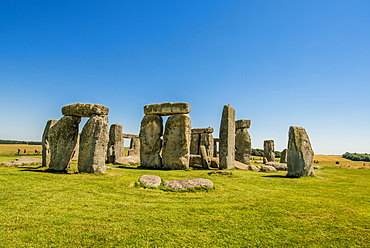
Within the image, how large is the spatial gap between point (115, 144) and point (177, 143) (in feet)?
20.3

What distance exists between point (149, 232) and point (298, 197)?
448cm

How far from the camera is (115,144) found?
17469 millimetres

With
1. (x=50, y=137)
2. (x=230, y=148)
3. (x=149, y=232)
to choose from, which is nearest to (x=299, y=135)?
(x=230, y=148)

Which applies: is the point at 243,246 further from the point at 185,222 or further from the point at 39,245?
the point at 39,245

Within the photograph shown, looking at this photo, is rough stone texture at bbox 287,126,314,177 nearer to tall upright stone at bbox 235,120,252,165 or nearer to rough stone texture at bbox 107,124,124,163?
tall upright stone at bbox 235,120,252,165

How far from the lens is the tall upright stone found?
20422 mm

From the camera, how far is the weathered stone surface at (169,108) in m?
13.8

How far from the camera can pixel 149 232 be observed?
3.58 metres

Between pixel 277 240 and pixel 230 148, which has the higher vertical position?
pixel 230 148

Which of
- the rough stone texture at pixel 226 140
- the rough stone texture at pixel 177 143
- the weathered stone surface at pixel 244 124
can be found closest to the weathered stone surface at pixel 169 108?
the rough stone texture at pixel 177 143

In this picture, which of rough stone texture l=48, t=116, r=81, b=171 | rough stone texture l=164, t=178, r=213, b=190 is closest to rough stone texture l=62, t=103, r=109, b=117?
rough stone texture l=48, t=116, r=81, b=171

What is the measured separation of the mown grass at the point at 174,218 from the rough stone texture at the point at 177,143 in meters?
6.95

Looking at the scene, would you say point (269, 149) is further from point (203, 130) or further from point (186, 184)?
point (186, 184)

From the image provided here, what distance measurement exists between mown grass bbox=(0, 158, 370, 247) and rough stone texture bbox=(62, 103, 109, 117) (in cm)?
371
